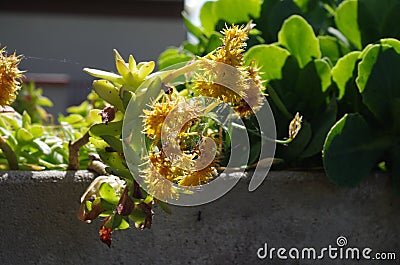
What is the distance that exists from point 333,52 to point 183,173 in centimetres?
49

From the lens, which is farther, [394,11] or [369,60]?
[394,11]

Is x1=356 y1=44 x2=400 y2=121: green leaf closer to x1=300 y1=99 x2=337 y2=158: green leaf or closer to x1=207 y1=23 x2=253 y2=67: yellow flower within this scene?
x1=300 y1=99 x2=337 y2=158: green leaf

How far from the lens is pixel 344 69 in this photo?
2.79 ft

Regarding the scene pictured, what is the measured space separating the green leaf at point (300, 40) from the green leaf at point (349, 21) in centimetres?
12

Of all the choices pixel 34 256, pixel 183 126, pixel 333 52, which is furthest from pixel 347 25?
pixel 34 256

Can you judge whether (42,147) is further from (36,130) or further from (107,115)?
(107,115)

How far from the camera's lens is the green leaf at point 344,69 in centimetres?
83

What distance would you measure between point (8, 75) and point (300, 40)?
443 mm

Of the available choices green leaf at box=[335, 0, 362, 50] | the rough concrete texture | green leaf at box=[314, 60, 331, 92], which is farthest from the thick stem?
green leaf at box=[335, 0, 362, 50]

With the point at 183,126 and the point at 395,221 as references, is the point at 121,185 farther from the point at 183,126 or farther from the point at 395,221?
the point at 395,221

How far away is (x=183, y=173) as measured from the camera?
604mm

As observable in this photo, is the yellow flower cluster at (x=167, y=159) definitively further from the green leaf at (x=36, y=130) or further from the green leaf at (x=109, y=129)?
the green leaf at (x=36, y=130)
